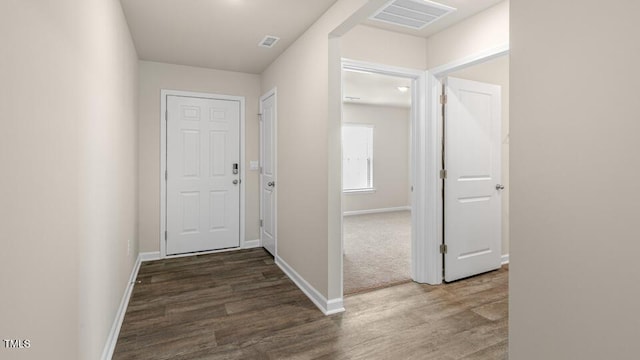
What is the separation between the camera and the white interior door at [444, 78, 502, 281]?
10.7 feet

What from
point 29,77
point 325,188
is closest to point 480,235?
point 325,188

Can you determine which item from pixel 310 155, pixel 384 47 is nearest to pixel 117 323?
pixel 310 155

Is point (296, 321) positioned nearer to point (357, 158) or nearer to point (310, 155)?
point (310, 155)

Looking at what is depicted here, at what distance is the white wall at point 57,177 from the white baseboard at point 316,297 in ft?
5.01

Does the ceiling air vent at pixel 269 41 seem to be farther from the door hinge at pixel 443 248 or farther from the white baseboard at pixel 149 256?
the white baseboard at pixel 149 256

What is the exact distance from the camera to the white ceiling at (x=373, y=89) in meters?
5.12

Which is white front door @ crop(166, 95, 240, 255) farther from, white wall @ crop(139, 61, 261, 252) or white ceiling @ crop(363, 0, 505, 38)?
white ceiling @ crop(363, 0, 505, 38)

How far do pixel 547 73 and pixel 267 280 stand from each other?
298 centimetres

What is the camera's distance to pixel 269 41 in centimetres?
334

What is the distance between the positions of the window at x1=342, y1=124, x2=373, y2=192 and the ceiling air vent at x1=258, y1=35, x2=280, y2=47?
4307 mm

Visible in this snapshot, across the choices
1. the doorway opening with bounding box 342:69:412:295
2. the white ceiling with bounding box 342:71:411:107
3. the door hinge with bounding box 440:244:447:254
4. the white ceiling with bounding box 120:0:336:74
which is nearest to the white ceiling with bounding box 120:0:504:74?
the white ceiling with bounding box 120:0:336:74

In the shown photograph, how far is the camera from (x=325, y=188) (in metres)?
2.71

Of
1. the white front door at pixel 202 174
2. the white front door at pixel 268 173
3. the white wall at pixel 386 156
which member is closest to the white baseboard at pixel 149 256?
the white front door at pixel 202 174

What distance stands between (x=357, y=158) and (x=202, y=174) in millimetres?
4271
